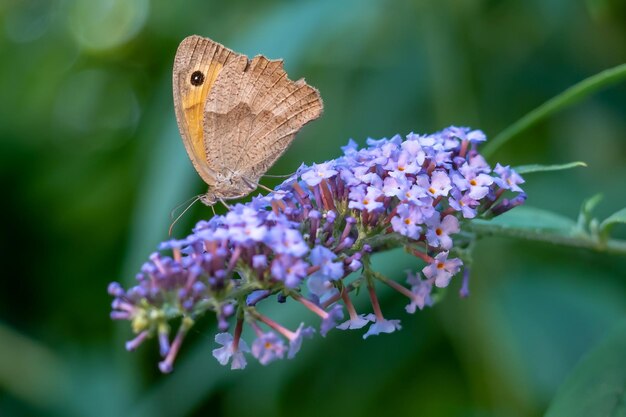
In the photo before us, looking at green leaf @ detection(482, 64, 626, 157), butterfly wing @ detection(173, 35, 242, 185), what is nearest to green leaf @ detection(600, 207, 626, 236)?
green leaf @ detection(482, 64, 626, 157)

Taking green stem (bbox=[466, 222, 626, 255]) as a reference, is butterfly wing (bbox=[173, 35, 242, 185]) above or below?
above

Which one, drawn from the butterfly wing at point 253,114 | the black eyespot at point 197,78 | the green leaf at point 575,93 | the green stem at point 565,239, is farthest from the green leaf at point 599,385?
the black eyespot at point 197,78

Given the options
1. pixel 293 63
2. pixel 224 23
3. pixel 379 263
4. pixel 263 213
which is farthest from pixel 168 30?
pixel 263 213

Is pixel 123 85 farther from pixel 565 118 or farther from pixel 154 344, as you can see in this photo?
pixel 565 118

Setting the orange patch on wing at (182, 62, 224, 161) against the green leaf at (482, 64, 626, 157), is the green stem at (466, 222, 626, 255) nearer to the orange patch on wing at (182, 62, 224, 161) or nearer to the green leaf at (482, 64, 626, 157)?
the green leaf at (482, 64, 626, 157)

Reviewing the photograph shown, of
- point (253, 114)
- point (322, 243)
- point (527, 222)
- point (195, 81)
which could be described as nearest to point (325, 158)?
point (253, 114)

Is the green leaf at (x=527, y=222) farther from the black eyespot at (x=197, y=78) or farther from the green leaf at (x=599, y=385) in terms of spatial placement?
the black eyespot at (x=197, y=78)
